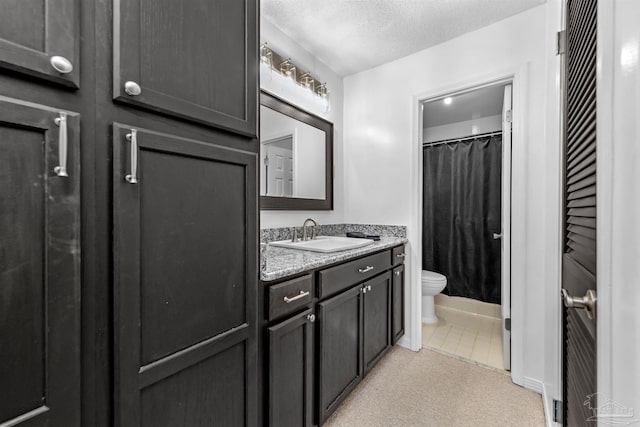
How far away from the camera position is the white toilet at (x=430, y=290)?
258cm

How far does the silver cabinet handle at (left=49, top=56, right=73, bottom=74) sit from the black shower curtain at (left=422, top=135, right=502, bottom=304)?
3.44m

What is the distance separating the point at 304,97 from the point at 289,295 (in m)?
1.58

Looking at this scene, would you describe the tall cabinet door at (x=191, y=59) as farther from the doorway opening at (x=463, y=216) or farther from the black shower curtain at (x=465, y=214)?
the black shower curtain at (x=465, y=214)

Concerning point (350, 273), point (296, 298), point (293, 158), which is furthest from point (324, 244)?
point (296, 298)

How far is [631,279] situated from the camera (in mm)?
351

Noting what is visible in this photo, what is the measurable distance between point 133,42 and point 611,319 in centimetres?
105

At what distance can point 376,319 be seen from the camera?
185cm

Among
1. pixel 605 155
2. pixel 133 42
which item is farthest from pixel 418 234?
pixel 133 42

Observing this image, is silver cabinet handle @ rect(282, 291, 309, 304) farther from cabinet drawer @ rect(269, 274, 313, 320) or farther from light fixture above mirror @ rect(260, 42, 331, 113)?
light fixture above mirror @ rect(260, 42, 331, 113)

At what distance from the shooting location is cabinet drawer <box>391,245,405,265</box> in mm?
2049

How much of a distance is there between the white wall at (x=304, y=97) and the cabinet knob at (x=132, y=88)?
1256mm

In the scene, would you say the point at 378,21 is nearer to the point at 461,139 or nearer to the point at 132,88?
the point at 132,88

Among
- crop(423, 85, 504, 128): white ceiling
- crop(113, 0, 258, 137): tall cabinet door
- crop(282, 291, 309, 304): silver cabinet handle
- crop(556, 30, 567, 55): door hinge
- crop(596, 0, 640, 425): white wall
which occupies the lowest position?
crop(282, 291, 309, 304): silver cabinet handle

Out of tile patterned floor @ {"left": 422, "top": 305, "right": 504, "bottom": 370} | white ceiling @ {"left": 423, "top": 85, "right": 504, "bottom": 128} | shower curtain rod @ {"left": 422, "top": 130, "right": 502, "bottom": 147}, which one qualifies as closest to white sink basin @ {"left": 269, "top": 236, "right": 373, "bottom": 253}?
tile patterned floor @ {"left": 422, "top": 305, "right": 504, "bottom": 370}
